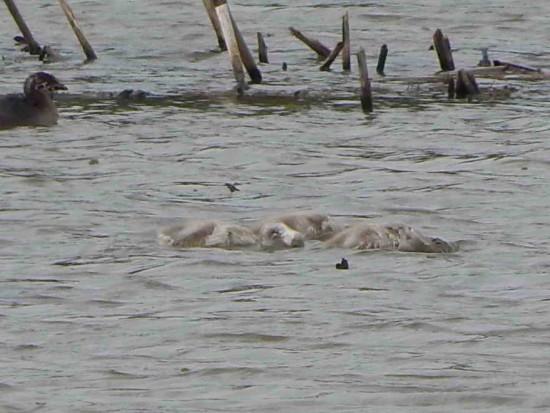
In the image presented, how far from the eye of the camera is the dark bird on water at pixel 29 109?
14.1m

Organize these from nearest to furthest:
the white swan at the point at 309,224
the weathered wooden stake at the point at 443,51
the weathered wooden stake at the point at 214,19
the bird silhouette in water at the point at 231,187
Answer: the white swan at the point at 309,224 → the bird silhouette in water at the point at 231,187 → the weathered wooden stake at the point at 443,51 → the weathered wooden stake at the point at 214,19

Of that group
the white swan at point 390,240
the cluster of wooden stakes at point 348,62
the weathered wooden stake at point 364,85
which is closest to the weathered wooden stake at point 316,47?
the cluster of wooden stakes at point 348,62

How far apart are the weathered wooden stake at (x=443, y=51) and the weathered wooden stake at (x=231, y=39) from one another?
2000mm

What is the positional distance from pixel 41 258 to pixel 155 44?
11.6 metres

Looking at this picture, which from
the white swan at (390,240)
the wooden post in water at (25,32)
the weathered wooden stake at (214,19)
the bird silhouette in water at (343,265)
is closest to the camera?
the bird silhouette in water at (343,265)

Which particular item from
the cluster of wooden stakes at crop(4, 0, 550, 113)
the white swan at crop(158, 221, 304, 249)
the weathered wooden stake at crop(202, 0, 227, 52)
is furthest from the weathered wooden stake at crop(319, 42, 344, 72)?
the white swan at crop(158, 221, 304, 249)

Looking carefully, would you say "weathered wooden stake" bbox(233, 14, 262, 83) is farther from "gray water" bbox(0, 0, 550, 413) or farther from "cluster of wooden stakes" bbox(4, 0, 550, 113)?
"gray water" bbox(0, 0, 550, 413)

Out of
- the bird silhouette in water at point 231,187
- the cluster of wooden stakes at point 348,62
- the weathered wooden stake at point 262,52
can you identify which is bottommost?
the weathered wooden stake at point 262,52

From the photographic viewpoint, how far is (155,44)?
795 inches

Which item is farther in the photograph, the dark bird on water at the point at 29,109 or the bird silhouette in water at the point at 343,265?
the dark bird on water at the point at 29,109

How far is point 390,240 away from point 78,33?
10.00m

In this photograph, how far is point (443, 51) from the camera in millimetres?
16547

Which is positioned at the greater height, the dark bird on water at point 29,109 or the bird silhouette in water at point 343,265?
the bird silhouette in water at point 343,265

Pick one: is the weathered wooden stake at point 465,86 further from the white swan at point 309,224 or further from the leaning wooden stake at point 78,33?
the white swan at point 309,224
